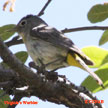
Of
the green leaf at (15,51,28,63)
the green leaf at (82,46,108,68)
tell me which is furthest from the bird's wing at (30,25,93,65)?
the green leaf at (82,46,108,68)

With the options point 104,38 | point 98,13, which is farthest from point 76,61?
point 98,13

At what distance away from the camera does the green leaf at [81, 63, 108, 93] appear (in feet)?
7.98

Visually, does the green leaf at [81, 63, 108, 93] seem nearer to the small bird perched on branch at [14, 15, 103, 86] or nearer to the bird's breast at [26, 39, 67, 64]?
the small bird perched on branch at [14, 15, 103, 86]

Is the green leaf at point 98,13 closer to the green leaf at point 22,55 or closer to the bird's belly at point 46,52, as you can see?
the green leaf at point 22,55

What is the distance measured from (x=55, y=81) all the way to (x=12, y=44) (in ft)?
2.30

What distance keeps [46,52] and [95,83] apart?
175 cm

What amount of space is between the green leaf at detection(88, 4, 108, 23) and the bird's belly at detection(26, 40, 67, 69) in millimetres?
1292

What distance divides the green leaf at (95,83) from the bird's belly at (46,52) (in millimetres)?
1554

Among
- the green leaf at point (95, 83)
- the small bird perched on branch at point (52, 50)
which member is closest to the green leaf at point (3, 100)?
the green leaf at point (95, 83)

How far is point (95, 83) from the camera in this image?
8.46 ft

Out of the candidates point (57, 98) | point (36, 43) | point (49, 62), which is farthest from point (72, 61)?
point (57, 98)

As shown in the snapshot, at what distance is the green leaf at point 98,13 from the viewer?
2810 millimetres

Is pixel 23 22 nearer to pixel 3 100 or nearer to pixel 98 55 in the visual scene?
pixel 3 100

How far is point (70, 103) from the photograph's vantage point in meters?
2.88
